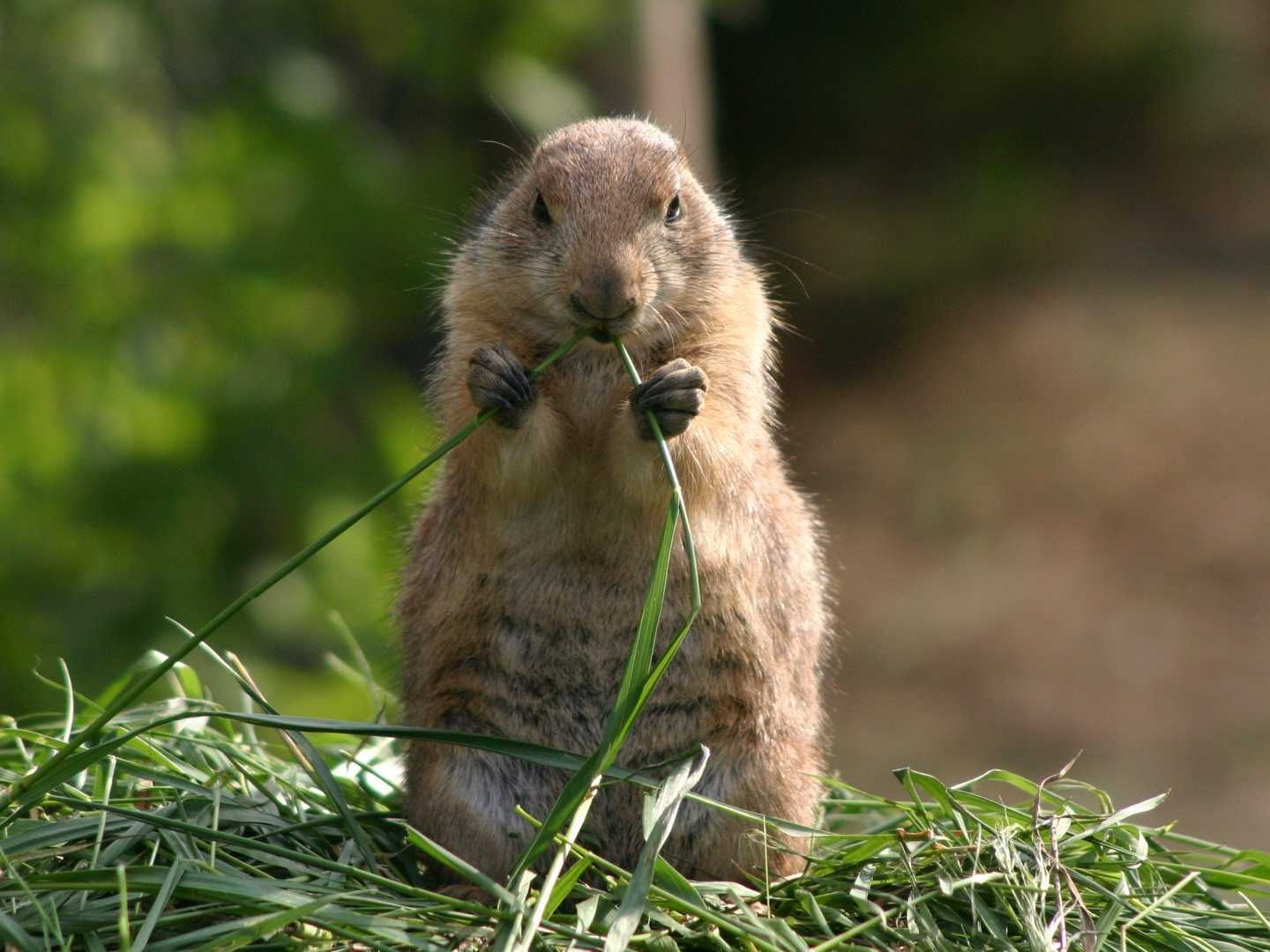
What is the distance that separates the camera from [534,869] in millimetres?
4324

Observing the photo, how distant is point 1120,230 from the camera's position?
62.9ft

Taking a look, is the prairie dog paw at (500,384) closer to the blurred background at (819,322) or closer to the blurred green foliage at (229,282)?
the blurred background at (819,322)

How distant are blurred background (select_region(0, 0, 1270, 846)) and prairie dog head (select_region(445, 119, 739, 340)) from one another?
0.34 metres

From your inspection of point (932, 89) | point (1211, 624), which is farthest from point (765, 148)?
point (1211, 624)

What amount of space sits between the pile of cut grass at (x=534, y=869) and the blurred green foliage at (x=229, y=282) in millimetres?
4256

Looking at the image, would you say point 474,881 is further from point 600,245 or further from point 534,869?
point 600,245

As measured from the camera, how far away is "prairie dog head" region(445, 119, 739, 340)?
443cm

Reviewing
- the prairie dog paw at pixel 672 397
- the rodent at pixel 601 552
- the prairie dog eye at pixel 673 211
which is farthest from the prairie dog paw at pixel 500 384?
the prairie dog eye at pixel 673 211

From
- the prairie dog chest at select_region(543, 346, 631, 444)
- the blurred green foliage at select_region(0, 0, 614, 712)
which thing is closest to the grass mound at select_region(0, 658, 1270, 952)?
the prairie dog chest at select_region(543, 346, 631, 444)

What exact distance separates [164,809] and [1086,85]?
17428 mm

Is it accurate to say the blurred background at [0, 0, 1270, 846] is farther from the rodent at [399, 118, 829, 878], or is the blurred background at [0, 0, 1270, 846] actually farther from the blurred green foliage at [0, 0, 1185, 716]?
the rodent at [399, 118, 829, 878]

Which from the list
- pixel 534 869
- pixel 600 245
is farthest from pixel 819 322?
pixel 534 869

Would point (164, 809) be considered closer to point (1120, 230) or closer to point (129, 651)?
point (129, 651)

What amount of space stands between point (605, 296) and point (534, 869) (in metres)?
1.54
